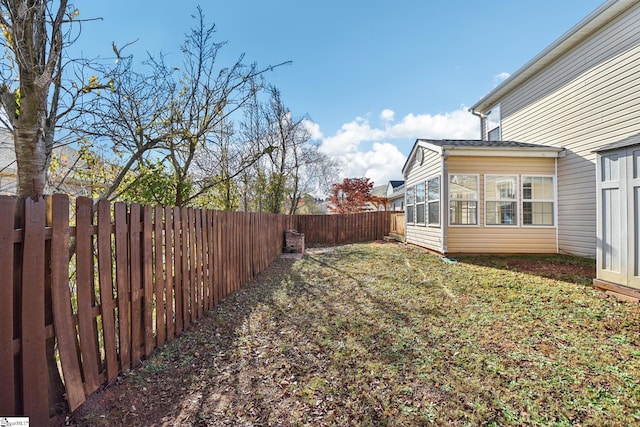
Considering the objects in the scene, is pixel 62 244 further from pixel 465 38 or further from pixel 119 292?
pixel 465 38

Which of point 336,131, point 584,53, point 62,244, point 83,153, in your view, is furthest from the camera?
point 336,131

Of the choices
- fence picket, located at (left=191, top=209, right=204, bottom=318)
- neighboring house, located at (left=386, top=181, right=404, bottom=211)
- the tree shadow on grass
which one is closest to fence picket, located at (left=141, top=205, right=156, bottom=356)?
fence picket, located at (left=191, top=209, right=204, bottom=318)

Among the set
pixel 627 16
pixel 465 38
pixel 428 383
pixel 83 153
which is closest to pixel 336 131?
pixel 465 38

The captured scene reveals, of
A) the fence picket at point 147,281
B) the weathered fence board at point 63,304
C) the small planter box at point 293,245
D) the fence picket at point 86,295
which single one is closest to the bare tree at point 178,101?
the fence picket at point 147,281

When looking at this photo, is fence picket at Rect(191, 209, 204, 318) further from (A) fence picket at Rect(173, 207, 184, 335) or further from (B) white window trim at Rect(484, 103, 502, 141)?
(B) white window trim at Rect(484, 103, 502, 141)

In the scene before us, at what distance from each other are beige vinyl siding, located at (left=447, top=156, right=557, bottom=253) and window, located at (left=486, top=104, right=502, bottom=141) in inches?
124

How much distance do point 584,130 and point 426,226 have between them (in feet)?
14.9

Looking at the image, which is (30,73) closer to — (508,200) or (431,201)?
(431,201)

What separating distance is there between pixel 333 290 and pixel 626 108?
24.5ft

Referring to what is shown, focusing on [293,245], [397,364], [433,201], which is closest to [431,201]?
[433,201]

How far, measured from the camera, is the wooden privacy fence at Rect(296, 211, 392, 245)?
14.6 m

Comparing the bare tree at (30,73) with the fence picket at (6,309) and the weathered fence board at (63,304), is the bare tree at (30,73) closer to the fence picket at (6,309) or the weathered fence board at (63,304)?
the weathered fence board at (63,304)

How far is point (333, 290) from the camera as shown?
501 cm

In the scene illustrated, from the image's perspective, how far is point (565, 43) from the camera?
7.25m
